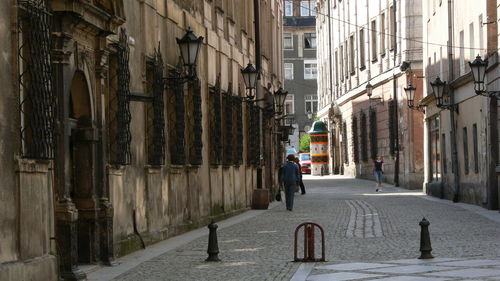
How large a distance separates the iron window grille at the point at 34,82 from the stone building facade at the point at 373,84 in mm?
36635

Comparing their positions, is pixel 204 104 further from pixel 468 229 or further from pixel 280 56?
pixel 280 56

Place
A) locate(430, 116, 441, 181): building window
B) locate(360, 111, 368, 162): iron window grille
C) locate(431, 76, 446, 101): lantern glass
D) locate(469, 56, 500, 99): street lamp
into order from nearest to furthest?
locate(469, 56, 500, 99): street lamp
locate(431, 76, 446, 101): lantern glass
locate(430, 116, 441, 181): building window
locate(360, 111, 368, 162): iron window grille

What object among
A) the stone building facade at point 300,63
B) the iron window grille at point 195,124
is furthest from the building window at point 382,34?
the stone building facade at point 300,63

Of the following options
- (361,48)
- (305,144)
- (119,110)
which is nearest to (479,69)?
(119,110)

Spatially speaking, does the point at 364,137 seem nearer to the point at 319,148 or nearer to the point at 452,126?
the point at 319,148

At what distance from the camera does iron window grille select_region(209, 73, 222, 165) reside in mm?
27031

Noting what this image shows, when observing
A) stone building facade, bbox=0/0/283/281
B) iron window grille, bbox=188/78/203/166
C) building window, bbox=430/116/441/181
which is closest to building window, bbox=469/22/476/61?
building window, bbox=430/116/441/181

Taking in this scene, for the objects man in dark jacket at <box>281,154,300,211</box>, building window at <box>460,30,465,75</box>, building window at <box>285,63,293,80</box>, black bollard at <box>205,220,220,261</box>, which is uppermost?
building window at <box>285,63,293,80</box>

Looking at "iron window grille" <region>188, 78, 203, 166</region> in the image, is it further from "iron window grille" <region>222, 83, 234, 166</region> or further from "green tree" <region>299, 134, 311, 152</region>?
"green tree" <region>299, 134, 311, 152</region>

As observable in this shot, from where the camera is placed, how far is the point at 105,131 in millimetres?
16281

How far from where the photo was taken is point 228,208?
→ 94.9 ft

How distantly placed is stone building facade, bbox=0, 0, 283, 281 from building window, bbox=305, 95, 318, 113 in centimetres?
7858

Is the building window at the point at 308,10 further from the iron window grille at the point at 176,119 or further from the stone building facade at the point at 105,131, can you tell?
the iron window grille at the point at 176,119

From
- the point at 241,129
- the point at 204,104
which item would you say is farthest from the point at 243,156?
the point at 204,104
